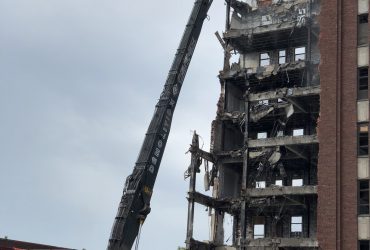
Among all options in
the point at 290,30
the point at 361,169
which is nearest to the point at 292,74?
the point at 290,30

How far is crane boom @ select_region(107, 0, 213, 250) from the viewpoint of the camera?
114 feet

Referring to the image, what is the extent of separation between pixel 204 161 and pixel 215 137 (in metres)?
2.40

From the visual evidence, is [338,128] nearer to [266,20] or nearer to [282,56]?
[282,56]

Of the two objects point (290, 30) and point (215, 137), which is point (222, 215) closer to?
point (215, 137)

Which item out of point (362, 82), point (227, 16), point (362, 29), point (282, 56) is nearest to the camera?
point (362, 82)

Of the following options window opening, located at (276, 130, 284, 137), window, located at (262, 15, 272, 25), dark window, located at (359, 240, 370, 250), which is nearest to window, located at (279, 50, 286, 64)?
window, located at (262, 15, 272, 25)

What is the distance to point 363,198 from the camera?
4438 centimetres

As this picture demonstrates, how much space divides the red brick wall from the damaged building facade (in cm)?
7

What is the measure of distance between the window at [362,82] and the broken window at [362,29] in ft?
6.79

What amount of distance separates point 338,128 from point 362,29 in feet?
25.4

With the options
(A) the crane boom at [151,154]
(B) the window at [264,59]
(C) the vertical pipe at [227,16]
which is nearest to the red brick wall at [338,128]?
(B) the window at [264,59]

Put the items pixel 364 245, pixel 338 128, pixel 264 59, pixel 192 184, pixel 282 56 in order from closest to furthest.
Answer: pixel 364 245, pixel 338 128, pixel 192 184, pixel 282 56, pixel 264 59

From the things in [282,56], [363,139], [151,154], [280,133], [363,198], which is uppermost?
[282,56]

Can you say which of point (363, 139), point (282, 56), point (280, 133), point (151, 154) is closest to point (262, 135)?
point (280, 133)
